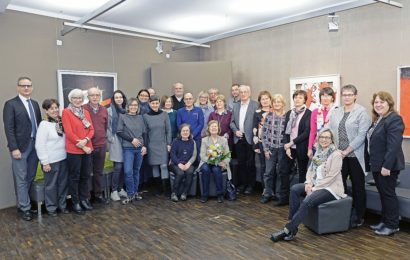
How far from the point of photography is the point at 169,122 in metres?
5.01

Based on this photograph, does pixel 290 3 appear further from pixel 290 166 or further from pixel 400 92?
pixel 290 166

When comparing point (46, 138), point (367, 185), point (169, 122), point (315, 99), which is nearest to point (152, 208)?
point (169, 122)

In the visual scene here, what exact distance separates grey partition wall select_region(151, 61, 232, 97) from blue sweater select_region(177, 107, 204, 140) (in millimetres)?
1272

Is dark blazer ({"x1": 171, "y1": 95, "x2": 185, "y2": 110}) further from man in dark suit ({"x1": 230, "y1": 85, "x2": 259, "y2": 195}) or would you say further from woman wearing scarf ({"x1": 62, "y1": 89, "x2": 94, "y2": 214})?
woman wearing scarf ({"x1": 62, "y1": 89, "x2": 94, "y2": 214})

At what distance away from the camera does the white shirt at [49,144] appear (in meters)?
4.04

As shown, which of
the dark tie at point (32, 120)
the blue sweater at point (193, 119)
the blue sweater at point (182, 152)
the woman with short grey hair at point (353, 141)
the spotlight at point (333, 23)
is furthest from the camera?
the blue sweater at point (193, 119)

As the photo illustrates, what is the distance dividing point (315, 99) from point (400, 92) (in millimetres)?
1242

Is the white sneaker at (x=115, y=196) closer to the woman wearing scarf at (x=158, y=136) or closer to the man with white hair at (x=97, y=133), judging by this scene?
the man with white hair at (x=97, y=133)

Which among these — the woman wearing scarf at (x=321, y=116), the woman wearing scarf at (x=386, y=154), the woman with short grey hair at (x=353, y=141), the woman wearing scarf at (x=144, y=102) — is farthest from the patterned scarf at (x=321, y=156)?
the woman wearing scarf at (x=144, y=102)

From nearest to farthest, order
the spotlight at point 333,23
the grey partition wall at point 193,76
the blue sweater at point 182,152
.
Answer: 1. the spotlight at point 333,23
2. the blue sweater at point 182,152
3. the grey partition wall at point 193,76

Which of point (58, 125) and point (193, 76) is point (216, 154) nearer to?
point (58, 125)

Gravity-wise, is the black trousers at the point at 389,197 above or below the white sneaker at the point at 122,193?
above

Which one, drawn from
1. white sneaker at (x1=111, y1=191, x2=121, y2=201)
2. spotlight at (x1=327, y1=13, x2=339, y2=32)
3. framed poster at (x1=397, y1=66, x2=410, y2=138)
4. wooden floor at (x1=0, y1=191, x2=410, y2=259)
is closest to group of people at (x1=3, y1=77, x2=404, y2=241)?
white sneaker at (x1=111, y1=191, x2=121, y2=201)

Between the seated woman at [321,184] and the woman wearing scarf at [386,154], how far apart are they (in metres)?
0.35
